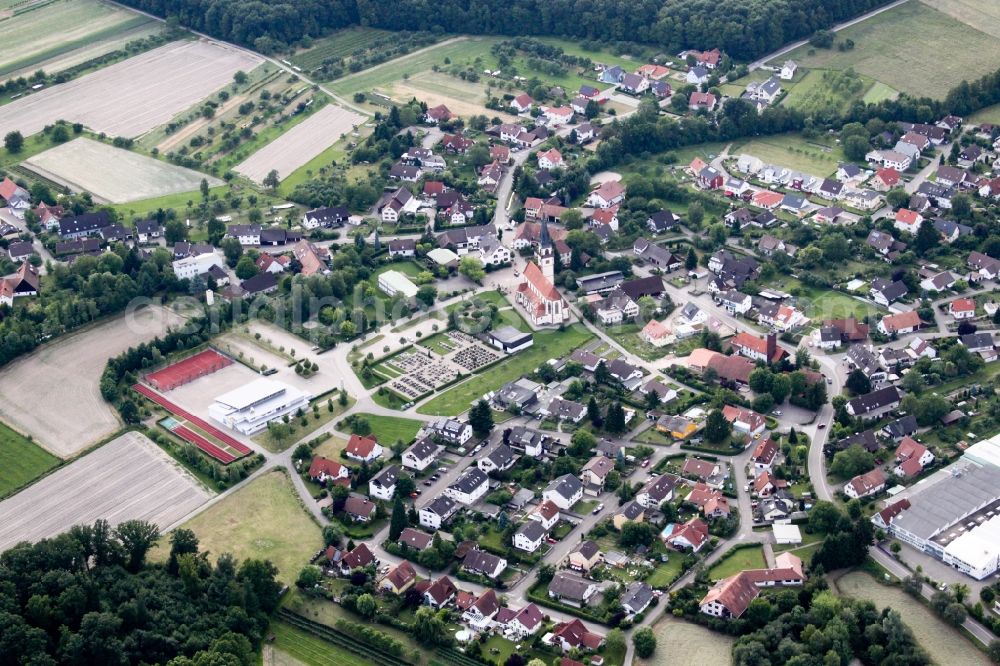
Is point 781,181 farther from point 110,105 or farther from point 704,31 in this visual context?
point 110,105

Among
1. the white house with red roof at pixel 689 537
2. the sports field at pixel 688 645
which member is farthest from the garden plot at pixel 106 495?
the sports field at pixel 688 645

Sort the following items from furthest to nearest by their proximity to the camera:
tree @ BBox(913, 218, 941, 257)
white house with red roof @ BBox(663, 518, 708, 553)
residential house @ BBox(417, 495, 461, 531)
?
tree @ BBox(913, 218, 941, 257) < residential house @ BBox(417, 495, 461, 531) < white house with red roof @ BBox(663, 518, 708, 553)

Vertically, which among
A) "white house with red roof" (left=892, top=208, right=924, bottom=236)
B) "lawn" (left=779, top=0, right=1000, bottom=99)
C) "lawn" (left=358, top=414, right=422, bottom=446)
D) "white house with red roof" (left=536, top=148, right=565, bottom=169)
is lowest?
"lawn" (left=358, top=414, right=422, bottom=446)

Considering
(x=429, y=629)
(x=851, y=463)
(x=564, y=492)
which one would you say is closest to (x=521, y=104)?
(x=564, y=492)

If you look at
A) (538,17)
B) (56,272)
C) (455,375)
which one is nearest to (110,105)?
(56,272)

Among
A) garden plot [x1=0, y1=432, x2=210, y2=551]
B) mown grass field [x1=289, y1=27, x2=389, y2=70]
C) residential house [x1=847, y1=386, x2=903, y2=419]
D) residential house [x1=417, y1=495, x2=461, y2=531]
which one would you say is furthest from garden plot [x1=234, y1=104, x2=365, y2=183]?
residential house [x1=847, y1=386, x2=903, y2=419]

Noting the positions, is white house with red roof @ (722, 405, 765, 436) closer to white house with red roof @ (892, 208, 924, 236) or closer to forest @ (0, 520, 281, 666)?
forest @ (0, 520, 281, 666)
